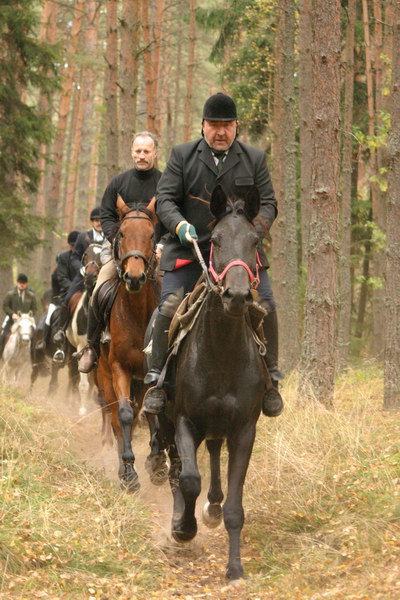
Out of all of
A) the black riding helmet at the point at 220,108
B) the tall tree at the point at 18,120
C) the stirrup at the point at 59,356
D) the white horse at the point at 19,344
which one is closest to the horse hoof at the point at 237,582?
the black riding helmet at the point at 220,108

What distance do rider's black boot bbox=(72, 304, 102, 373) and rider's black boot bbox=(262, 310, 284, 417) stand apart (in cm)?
377

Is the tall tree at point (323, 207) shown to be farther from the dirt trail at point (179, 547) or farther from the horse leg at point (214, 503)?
the horse leg at point (214, 503)

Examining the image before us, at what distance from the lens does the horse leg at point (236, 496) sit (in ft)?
22.6

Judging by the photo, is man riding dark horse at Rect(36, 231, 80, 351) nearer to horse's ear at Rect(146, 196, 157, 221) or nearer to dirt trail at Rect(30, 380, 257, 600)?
dirt trail at Rect(30, 380, 257, 600)

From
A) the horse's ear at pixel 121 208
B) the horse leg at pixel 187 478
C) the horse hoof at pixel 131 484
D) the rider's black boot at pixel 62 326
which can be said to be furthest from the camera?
the rider's black boot at pixel 62 326

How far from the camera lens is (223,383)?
277 inches

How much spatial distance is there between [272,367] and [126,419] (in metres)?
2.77

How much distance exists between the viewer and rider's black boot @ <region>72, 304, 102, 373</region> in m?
11.3

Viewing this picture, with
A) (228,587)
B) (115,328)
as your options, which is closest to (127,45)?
(115,328)

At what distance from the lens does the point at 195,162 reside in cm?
780

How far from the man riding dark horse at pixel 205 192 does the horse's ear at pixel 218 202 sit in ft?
2.43

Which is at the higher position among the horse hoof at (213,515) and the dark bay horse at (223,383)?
the dark bay horse at (223,383)

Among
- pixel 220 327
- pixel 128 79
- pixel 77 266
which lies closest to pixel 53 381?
pixel 77 266

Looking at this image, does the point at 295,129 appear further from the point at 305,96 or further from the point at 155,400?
the point at 155,400
